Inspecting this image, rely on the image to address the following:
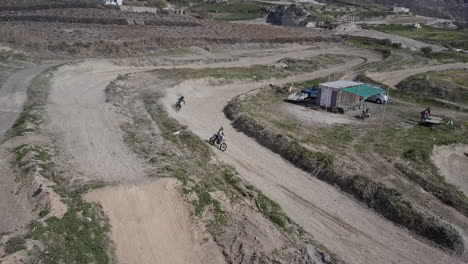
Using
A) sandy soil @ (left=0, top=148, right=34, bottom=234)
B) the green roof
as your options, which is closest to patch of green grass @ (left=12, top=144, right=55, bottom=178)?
sandy soil @ (left=0, top=148, right=34, bottom=234)

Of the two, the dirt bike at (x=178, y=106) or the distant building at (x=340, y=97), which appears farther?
the distant building at (x=340, y=97)

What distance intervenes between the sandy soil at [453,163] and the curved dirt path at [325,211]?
28.5 ft

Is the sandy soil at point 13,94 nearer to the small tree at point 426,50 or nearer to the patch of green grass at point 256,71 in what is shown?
the patch of green grass at point 256,71

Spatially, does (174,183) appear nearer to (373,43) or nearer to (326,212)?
(326,212)

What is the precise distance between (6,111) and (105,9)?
92.6m

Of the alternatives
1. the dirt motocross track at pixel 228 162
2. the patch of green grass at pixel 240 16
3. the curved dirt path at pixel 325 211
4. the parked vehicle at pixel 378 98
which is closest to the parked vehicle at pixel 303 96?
the parked vehicle at pixel 378 98

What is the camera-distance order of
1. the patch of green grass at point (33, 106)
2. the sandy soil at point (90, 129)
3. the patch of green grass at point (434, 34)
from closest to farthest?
the sandy soil at point (90, 129) → the patch of green grass at point (33, 106) → the patch of green grass at point (434, 34)

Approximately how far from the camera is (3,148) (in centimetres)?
2725

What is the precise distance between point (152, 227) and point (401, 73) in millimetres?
70498

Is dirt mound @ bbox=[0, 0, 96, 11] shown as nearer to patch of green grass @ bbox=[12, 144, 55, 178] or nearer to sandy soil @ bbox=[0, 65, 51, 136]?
sandy soil @ bbox=[0, 65, 51, 136]

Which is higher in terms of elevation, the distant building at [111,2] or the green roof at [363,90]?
the distant building at [111,2]

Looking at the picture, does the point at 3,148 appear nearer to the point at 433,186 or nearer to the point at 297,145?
the point at 297,145

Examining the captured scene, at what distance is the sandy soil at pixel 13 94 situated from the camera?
1369 inches

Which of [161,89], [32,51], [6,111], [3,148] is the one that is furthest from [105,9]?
[3,148]
